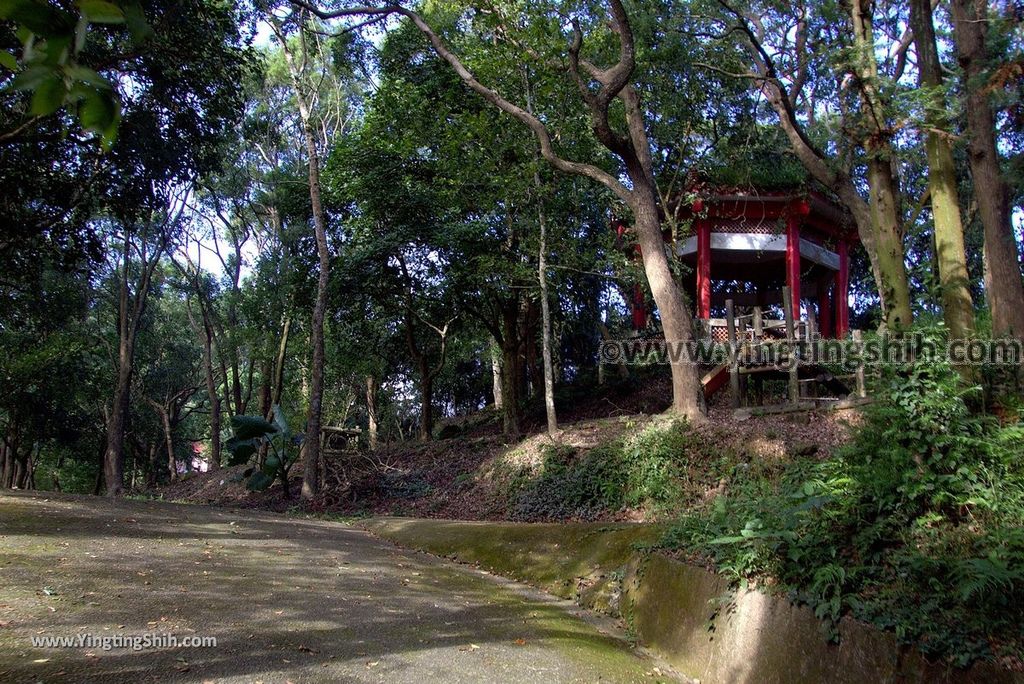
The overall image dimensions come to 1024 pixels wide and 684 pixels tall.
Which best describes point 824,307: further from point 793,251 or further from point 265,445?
point 265,445

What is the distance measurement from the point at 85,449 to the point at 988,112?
3404 centimetres

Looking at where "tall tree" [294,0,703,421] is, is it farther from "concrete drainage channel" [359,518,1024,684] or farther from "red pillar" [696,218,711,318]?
"red pillar" [696,218,711,318]

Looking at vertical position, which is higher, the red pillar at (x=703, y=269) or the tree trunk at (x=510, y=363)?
the red pillar at (x=703, y=269)

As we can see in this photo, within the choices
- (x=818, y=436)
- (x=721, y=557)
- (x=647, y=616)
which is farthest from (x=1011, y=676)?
(x=818, y=436)

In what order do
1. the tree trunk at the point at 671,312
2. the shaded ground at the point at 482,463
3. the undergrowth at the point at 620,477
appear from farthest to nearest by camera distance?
the tree trunk at the point at 671,312, the undergrowth at the point at 620,477, the shaded ground at the point at 482,463

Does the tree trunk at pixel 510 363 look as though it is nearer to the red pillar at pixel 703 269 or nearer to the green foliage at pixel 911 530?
the red pillar at pixel 703 269

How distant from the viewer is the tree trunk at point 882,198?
27.2ft

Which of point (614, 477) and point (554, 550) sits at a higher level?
point (614, 477)

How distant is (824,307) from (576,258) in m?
10.2

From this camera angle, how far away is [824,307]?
70.8ft

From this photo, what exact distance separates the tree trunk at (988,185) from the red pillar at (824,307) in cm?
1381

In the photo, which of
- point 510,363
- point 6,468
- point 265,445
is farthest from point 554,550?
point 6,468

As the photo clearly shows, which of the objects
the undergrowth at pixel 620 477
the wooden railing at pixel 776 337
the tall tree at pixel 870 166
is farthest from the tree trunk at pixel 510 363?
the tall tree at pixel 870 166

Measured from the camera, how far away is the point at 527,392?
2283 cm
